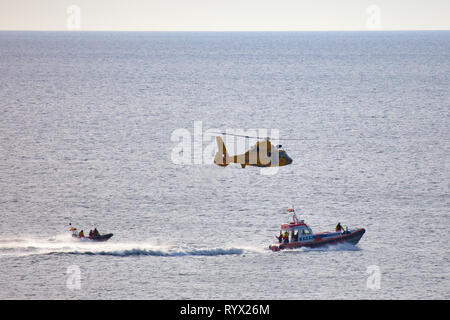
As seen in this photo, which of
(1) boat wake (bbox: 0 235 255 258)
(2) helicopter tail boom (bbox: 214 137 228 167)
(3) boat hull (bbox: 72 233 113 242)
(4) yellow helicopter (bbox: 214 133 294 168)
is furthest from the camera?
(3) boat hull (bbox: 72 233 113 242)

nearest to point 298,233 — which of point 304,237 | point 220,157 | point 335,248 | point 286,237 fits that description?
point 304,237

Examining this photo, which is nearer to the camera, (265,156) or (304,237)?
(265,156)

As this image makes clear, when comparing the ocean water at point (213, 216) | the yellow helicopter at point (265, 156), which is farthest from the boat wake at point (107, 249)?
the yellow helicopter at point (265, 156)

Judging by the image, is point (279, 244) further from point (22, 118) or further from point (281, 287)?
point (22, 118)

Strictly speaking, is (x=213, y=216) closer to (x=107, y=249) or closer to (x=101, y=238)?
(x=101, y=238)

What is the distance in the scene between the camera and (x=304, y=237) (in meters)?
83.2

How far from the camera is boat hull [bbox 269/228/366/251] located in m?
82.8

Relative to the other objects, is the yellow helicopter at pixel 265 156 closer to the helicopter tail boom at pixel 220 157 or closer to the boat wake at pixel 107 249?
the helicopter tail boom at pixel 220 157

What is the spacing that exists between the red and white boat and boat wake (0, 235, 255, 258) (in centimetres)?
398

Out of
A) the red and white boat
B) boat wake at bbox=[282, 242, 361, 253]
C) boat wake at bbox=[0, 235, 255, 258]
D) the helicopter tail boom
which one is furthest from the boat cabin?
the helicopter tail boom

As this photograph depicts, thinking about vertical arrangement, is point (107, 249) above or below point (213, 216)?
below

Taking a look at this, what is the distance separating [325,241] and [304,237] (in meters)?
2.47

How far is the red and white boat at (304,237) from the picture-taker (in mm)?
82938

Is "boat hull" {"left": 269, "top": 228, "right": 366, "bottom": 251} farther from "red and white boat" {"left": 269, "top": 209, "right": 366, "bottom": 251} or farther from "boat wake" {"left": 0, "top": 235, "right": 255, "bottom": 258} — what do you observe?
"boat wake" {"left": 0, "top": 235, "right": 255, "bottom": 258}
